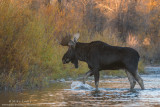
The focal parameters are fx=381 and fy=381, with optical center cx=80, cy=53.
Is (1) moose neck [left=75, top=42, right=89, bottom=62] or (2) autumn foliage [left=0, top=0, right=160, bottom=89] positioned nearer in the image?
(2) autumn foliage [left=0, top=0, right=160, bottom=89]

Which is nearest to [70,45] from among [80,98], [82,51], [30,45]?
[82,51]

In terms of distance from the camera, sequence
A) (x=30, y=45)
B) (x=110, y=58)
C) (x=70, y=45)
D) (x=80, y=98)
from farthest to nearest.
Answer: (x=70, y=45) < (x=30, y=45) < (x=110, y=58) < (x=80, y=98)

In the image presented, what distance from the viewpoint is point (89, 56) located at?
14.8 meters

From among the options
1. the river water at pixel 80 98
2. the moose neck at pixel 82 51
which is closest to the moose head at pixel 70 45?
the moose neck at pixel 82 51

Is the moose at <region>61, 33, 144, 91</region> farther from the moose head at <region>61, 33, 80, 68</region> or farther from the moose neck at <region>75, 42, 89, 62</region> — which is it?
the moose head at <region>61, 33, 80, 68</region>

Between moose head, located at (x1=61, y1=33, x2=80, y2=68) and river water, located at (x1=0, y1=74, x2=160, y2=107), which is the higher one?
moose head, located at (x1=61, y1=33, x2=80, y2=68)

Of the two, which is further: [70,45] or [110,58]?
[70,45]

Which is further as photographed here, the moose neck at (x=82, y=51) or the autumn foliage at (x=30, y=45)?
the moose neck at (x=82, y=51)

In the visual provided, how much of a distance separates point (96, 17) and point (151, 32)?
765 centimetres

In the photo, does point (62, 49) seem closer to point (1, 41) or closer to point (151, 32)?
point (1, 41)

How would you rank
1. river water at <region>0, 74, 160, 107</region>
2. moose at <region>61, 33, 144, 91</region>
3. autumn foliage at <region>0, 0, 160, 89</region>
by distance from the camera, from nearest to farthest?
river water at <region>0, 74, 160, 107</region>, autumn foliage at <region>0, 0, 160, 89</region>, moose at <region>61, 33, 144, 91</region>

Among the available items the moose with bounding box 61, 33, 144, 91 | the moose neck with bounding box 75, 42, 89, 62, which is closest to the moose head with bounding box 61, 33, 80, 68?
the moose neck with bounding box 75, 42, 89, 62

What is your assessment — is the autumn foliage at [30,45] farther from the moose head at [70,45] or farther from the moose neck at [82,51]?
the moose neck at [82,51]

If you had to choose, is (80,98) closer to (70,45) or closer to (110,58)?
(110,58)
